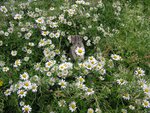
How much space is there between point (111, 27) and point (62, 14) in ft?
2.34

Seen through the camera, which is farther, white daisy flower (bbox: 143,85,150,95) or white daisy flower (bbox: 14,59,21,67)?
white daisy flower (bbox: 14,59,21,67)

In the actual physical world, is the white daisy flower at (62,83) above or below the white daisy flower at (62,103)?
above

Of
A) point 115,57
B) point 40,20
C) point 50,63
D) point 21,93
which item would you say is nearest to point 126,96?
point 115,57

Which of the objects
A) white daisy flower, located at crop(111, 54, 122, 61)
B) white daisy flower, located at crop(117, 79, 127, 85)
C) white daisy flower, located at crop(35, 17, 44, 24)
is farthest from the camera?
white daisy flower, located at crop(35, 17, 44, 24)

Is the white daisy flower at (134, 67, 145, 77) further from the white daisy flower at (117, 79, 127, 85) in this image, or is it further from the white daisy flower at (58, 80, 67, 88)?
the white daisy flower at (58, 80, 67, 88)

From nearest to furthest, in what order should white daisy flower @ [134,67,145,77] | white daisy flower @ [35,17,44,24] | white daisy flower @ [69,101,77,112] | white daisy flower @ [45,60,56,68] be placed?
white daisy flower @ [69,101,77,112] → white daisy flower @ [45,60,56,68] → white daisy flower @ [134,67,145,77] → white daisy flower @ [35,17,44,24]

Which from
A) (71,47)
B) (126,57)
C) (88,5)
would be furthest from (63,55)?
(88,5)

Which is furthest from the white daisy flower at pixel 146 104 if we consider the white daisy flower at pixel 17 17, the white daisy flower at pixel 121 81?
the white daisy flower at pixel 17 17

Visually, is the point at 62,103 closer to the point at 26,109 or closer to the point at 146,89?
the point at 26,109

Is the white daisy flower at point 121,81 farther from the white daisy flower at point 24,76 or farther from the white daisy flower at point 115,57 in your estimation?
the white daisy flower at point 24,76

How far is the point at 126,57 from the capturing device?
148 inches

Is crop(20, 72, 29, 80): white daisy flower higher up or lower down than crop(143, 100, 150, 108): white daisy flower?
higher up

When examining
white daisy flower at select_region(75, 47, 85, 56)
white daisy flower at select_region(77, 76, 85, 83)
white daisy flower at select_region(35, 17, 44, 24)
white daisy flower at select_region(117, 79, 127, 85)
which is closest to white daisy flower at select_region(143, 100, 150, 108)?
white daisy flower at select_region(117, 79, 127, 85)

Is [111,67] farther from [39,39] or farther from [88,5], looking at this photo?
[88,5]
